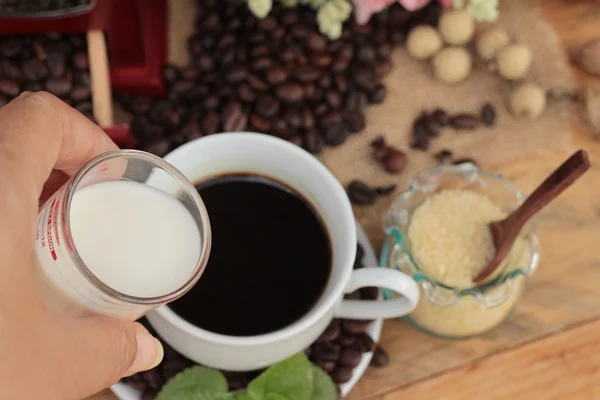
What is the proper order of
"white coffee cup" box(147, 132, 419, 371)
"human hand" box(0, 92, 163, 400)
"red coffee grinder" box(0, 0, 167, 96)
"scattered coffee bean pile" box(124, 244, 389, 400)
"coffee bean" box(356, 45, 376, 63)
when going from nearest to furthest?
"human hand" box(0, 92, 163, 400)
"white coffee cup" box(147, 132, 419, 371)
"scattered coffee bean pile" box(124, 244, 389, 400)
"red coffee grinder" box(0, 0, 167, 96)
"coffee bean" box(356, 45, 376, 63)

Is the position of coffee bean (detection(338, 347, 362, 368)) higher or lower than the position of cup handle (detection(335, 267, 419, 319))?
Result: lower

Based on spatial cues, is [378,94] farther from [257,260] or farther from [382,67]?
[257,260]

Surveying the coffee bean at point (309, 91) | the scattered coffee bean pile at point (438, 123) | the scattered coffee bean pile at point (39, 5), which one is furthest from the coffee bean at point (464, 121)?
the scattered coffee bean pile at point (39, 5)

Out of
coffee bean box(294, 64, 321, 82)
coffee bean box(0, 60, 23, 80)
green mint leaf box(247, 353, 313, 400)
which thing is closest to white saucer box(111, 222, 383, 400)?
green mint leaf box(247, 353, 313, 400)

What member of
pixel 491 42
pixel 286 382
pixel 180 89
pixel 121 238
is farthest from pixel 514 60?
pixel 121 238

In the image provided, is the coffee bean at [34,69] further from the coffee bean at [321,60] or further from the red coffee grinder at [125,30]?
the coffee bean at [321,60]

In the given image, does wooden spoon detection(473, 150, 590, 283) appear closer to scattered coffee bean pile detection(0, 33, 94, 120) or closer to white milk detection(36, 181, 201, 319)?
white milk detection(36, 181, 201, 319)

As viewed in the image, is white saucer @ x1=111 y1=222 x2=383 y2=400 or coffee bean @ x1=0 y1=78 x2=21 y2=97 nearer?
white saucer @ x1=111 y1=222 x2=383 y2=400
